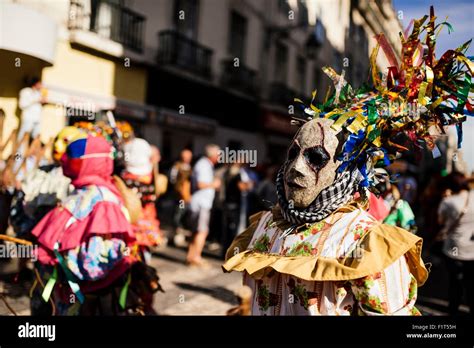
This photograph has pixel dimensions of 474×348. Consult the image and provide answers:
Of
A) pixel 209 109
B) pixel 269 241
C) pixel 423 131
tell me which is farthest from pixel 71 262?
pixel 209 109

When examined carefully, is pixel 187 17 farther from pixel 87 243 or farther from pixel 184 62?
pixel 87 243

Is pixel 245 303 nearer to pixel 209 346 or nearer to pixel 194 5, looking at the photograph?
pixel 209 346

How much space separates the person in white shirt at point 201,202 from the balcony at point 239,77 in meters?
7.30

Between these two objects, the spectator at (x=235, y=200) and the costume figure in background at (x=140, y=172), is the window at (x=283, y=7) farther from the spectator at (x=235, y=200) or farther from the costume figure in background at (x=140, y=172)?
the costume figure in background at (x=140, y=172)

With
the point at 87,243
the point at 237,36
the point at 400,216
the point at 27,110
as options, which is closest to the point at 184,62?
the point at 237,36

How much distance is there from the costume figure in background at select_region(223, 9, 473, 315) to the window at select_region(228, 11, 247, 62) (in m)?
11.8

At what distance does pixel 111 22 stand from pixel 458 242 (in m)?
7.94

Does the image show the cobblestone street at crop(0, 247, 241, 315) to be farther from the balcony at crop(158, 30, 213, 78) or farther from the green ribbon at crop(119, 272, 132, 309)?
the balcony at crop(158, 30, 213, 78)

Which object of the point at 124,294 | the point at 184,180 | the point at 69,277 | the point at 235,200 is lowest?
the point at 124,294

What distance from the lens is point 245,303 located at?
81.1 inches

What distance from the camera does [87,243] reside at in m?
2.54

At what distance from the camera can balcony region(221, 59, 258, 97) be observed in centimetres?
1285

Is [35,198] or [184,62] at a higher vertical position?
[184,62]

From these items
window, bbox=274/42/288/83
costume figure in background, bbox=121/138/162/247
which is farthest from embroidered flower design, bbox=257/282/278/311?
window, bbox=274/42/288/83
